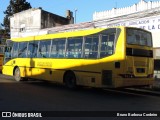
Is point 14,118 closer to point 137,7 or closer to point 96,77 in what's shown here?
point 96,77

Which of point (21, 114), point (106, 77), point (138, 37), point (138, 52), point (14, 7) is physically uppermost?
point (14, 7)

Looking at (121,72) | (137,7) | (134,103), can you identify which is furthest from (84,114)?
(137,7)

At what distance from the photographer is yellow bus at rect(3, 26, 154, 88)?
14.4 meters

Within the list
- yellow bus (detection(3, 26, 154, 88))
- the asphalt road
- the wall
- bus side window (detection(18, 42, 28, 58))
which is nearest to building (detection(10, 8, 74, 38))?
the wall

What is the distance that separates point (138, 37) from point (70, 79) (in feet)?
13.4

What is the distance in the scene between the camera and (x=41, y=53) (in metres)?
19.3

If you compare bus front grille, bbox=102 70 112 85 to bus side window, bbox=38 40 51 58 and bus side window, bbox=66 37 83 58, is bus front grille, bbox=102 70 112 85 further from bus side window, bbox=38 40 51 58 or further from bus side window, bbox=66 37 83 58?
bus side window, bbox=38 40 51 58

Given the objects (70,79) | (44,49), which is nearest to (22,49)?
(44,49)

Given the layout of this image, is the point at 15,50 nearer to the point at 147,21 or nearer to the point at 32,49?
the point at 32,49

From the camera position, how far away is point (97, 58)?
604 inches

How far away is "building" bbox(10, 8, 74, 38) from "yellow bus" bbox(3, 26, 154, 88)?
2023cm

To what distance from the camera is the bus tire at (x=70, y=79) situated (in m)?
16.9

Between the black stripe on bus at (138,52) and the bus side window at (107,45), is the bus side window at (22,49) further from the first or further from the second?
the black stripe on bus at (138,52)

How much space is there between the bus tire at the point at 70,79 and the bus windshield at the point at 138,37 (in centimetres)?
356
